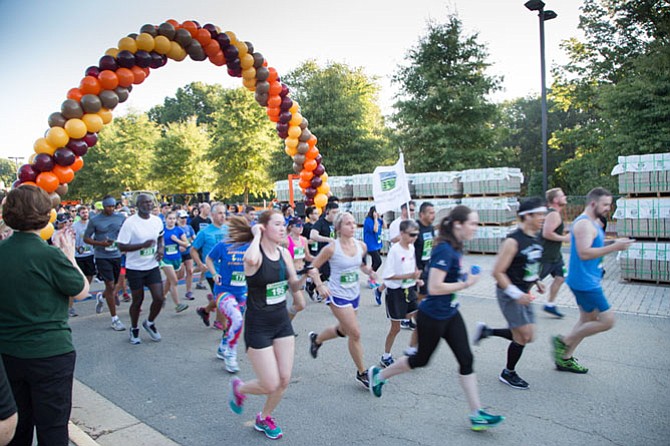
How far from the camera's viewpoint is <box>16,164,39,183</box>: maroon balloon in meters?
8.55

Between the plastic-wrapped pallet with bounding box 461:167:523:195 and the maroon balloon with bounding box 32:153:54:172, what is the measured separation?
11.4 metres

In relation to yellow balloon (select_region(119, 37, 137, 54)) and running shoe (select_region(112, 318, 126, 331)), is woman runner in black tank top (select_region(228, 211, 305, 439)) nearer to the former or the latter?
running shoe (select_region(112, 318, 126, 331))

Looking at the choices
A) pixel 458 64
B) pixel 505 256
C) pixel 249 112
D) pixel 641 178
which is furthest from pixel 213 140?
pixel 505 256

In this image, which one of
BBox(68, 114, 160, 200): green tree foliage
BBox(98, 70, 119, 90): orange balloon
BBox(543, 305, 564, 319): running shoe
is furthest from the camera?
BBox(68, 114, 160, 200): green tree foliage

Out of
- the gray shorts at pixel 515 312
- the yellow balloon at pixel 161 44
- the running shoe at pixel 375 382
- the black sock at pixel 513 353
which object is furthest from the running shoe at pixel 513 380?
the yellow balloon at pixel 161 44

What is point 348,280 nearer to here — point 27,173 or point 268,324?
point 268,324

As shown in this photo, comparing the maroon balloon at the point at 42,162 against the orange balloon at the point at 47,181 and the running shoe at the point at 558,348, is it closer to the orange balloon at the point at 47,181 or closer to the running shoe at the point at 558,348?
the orange balloon at the point at 47,181

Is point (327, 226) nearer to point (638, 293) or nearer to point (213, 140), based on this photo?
point (638, 293)

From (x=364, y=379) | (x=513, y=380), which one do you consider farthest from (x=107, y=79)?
(x=513, y=380)

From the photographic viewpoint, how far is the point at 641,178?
997 cm

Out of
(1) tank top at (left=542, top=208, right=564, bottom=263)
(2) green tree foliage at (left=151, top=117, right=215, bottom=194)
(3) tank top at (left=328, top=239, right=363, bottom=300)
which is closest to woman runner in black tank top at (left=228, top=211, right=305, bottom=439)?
(3) tank top at (left=328, top=239, right=363, bottom=300)

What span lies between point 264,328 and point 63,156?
6607 millimetres

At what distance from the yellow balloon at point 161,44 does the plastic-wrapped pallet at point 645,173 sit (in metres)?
9.29

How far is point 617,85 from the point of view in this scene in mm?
18281
